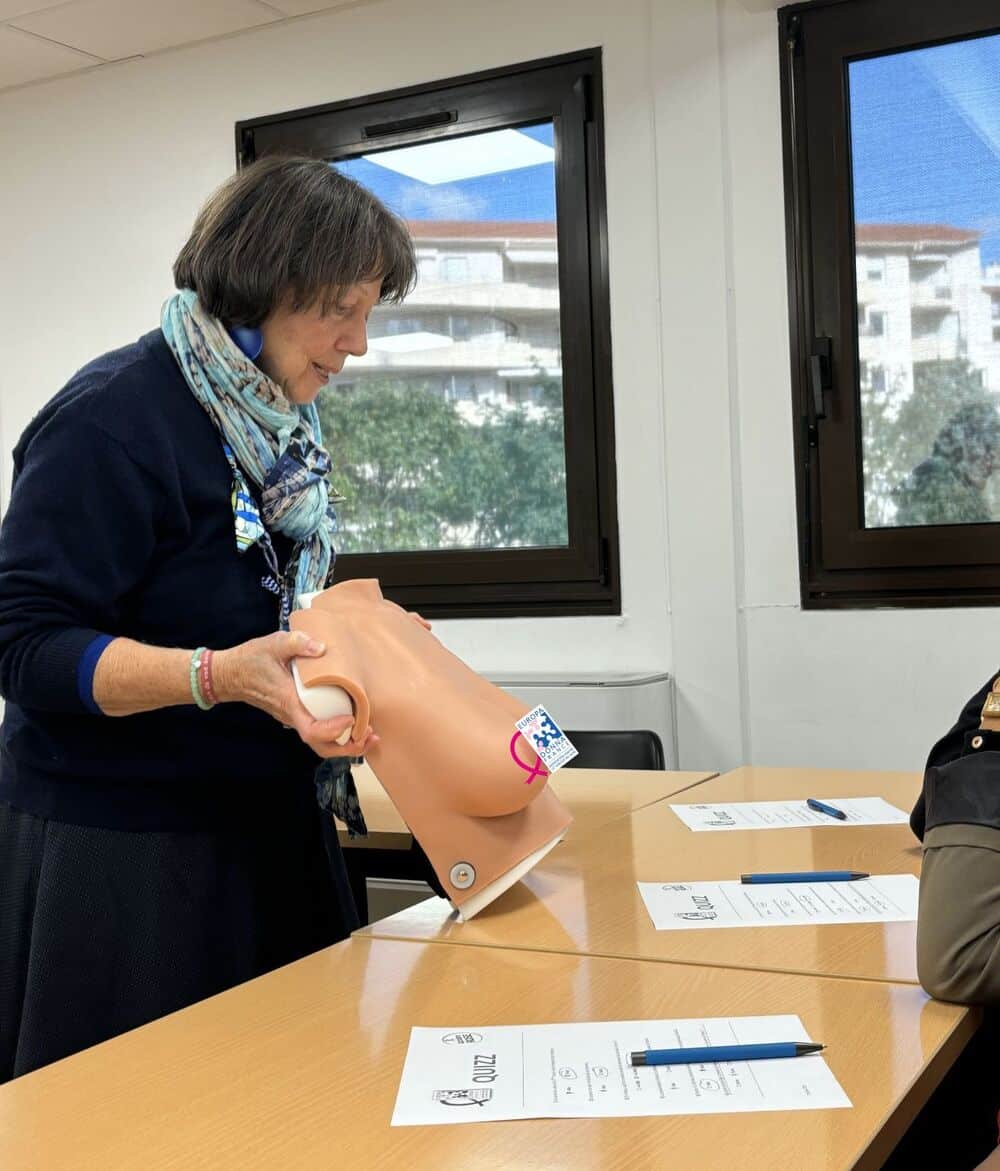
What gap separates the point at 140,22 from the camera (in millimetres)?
3939

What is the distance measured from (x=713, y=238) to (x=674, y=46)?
0.52 m

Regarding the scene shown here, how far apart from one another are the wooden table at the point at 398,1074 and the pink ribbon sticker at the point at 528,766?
207 mm

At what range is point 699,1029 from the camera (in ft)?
3.83

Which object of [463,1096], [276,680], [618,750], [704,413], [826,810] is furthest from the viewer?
[704,413]

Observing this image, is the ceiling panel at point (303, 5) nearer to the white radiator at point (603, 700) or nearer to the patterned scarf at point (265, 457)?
the white radiator at point (603, 700)

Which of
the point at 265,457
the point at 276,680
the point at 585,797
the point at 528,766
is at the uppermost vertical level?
the point at 265,457

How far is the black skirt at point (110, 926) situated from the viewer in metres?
1.57

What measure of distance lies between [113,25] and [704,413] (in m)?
2.15

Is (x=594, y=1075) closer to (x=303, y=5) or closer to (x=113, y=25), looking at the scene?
(x=303, y=5)

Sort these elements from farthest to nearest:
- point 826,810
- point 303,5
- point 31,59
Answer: point 31,59 < point 303,5 < point 826,810

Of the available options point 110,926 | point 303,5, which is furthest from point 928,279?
point 110,926

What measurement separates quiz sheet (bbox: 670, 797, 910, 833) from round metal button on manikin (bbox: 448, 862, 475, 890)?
54 centimetres

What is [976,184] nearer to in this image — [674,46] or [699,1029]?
[674,46]

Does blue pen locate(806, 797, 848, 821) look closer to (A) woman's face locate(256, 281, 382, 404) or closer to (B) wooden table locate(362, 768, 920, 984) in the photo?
(B) wooden table locate(362, 768, 920, 984)
